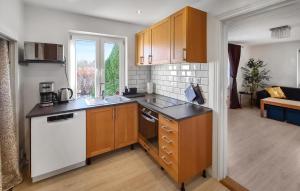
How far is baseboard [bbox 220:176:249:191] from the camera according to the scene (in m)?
1.79

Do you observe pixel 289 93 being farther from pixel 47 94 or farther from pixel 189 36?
pixel 47 94

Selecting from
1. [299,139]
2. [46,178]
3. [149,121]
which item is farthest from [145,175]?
[299,139]

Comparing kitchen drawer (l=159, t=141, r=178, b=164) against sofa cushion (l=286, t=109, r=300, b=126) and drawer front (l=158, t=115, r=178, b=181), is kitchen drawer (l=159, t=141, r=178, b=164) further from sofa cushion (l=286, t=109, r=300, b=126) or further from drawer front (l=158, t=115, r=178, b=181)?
sofa cushion (l=286, t=109, r=300, b=126)

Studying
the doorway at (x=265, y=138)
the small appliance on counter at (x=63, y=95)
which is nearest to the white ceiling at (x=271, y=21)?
the doorway at (x=265, y=138)

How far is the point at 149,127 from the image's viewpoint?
2361 mm

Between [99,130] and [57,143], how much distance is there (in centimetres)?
54

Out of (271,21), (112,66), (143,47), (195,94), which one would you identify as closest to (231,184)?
(195,94)

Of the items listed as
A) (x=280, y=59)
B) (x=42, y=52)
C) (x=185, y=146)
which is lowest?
(x=185, y=146)

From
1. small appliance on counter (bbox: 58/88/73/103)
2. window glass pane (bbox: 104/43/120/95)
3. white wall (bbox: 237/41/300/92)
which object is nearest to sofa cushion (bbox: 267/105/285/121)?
white wall (bbox: 237/41/300/92)

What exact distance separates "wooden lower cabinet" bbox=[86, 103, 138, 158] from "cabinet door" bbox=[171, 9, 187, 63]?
107 cm

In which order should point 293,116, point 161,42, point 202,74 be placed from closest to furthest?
1. point 202,74
2. point 161,42
3. point 293,116

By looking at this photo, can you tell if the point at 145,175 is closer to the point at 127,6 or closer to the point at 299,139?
the point at 127,6

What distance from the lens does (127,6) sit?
7.54ft

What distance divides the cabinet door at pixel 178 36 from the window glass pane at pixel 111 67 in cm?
142
